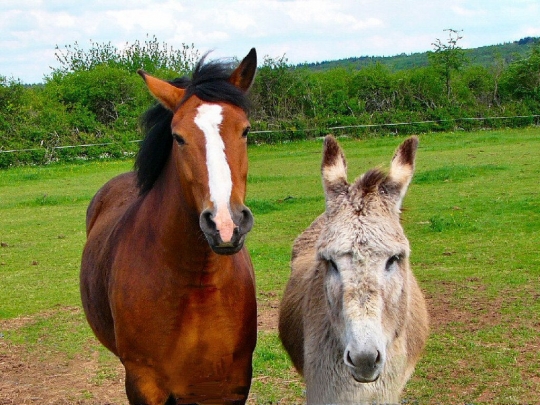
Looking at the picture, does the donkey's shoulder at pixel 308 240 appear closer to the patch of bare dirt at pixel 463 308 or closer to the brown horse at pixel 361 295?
the brown horse at pixel 361 295

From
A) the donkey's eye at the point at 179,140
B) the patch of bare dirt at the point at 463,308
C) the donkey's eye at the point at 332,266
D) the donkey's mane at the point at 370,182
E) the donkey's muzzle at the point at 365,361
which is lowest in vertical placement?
the patch of bare dirt at the point at 463,308

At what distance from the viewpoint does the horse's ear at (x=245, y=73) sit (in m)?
3.93

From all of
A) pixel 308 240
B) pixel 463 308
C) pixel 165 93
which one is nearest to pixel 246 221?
pixel 165 93

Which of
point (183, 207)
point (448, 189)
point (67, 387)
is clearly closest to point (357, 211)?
point (183, 207)

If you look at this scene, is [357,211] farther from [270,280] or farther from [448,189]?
[448,189]

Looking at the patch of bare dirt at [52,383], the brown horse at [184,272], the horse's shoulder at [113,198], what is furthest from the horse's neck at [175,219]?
the patch of bare dirt at [52,383]

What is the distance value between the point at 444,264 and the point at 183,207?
238 inches

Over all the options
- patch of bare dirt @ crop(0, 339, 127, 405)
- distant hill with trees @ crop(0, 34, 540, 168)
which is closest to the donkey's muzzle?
patch of bare dirt @ crop(0, 339, 127, 405)

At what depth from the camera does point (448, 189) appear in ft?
48.4

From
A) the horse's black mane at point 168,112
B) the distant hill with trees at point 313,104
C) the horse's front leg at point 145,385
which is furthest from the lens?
the distant hill with trees at point 313,104

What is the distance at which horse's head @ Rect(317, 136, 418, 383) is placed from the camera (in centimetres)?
314

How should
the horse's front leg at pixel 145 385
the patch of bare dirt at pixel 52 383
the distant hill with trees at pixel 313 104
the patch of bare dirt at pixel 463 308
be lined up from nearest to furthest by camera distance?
1. the horse's front leg at pixel 145 385
2. the patch of bare dirt at pixel 52 383
3. the patch of bare dirt at pixel 463 308
4. the distant hill with trees at pixel 313 104

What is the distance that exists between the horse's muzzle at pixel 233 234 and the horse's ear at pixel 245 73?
42.0 inches

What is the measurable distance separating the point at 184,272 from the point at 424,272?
555cm
